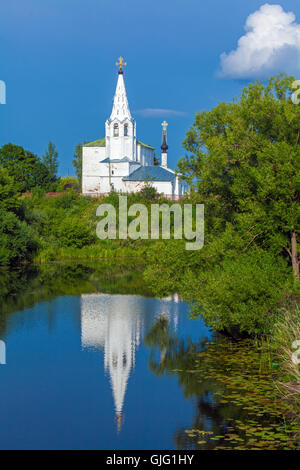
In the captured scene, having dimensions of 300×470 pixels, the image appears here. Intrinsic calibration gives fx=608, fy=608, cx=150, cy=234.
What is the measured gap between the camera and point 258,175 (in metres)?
14.1

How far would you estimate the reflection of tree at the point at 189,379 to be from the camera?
32.3ft

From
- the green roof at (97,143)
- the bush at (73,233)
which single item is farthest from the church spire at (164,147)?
the bush at (73,233)

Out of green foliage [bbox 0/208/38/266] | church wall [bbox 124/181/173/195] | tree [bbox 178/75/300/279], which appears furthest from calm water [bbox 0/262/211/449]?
church wall [bbox 124/181/173/195]

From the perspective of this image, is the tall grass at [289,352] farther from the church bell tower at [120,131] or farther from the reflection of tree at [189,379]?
the church bell tower at [120,131]

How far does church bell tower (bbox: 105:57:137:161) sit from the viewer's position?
61.5m

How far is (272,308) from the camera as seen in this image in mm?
13555

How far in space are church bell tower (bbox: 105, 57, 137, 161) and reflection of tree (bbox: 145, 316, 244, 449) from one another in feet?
149

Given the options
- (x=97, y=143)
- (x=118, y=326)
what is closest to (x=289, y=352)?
(x=118, y=326)

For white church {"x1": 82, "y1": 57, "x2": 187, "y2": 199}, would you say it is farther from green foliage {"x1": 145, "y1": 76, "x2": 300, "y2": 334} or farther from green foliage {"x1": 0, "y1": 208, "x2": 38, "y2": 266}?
green foliage {"x1": 145, "y1": 76, "x2": 300, "y2": 334}

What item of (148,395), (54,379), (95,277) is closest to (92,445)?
(148,395)

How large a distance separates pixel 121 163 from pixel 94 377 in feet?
162

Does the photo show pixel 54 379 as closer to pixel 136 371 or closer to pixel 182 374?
pixel 136 371

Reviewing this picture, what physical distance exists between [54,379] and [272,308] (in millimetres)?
5010

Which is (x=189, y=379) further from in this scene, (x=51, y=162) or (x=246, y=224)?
(x=51, y=162)
